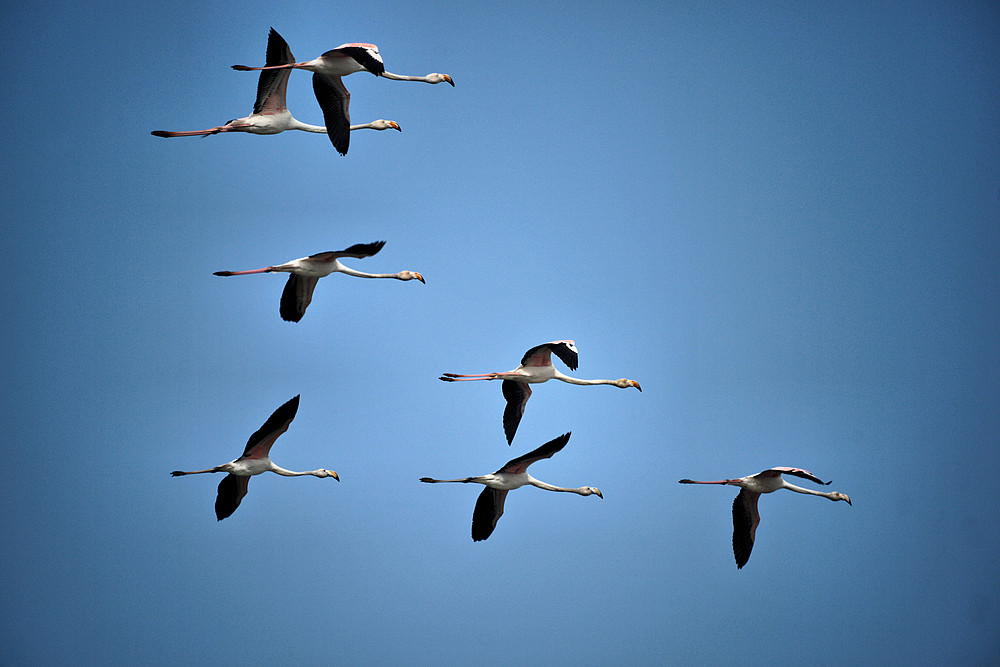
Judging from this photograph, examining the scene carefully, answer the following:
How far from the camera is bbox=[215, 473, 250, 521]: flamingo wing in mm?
21734

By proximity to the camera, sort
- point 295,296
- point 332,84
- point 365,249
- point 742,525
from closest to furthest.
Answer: point 365,249 → point 332,84 → point 295,296 → point 742,525

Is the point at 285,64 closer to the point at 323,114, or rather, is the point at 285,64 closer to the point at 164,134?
the point at 323,114

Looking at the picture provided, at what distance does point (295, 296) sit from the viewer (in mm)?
21734

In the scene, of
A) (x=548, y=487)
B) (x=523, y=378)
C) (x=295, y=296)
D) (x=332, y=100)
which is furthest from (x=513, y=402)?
(x=332, y=100)

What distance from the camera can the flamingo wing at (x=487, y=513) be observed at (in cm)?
2206

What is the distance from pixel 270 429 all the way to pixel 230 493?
2.04 metres

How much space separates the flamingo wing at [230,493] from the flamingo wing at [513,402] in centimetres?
549

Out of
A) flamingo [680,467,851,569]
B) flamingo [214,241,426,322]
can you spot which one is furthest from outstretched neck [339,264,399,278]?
flamingo [680,467,851,569]

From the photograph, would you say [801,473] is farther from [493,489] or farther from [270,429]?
[270,429]

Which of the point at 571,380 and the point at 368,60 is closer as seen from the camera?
the point at 368,60

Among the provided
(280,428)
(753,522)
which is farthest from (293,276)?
(753,522)

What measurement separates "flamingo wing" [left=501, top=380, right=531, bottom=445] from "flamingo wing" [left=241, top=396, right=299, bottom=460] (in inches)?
183

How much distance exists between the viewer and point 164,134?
1936 centimetres

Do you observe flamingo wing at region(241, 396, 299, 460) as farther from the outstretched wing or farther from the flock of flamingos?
the outstretched wing
